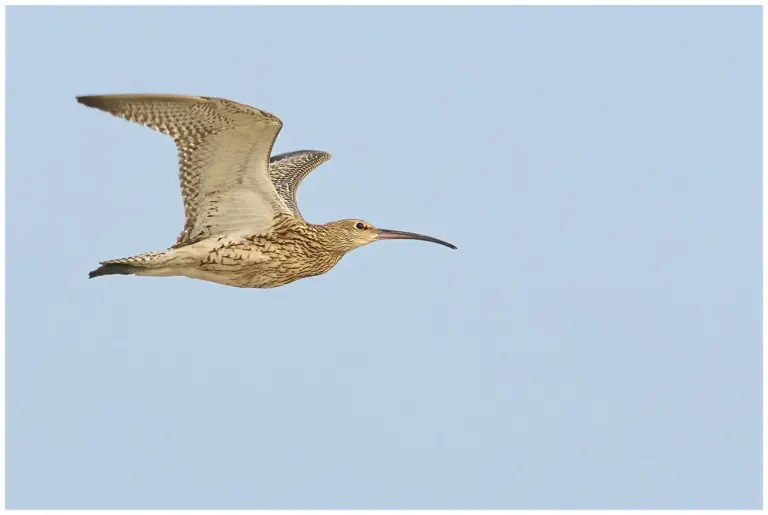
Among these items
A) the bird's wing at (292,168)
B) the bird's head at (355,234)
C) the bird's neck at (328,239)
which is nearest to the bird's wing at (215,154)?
the bird's neck at (328,239)

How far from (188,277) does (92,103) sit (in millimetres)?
3059

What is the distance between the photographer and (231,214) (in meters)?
20.2

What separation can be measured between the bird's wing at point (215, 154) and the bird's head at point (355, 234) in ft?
2.82

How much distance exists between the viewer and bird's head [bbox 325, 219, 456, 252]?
21.0 m

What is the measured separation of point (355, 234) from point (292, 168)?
299cm

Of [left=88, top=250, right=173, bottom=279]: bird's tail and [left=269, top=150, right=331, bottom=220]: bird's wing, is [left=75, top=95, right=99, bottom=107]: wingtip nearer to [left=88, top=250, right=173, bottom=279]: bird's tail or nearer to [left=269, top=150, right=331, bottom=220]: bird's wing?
[left=88, top=250, right=173, bottom=279]: bird's tail

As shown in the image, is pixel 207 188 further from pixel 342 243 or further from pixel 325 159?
pixel 325 159

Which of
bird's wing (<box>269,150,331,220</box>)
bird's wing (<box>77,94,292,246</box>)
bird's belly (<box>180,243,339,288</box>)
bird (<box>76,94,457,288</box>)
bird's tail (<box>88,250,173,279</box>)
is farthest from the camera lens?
bird's wing (<box>269,150,331,220</box>)

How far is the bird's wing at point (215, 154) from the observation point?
Result: 18.5 m

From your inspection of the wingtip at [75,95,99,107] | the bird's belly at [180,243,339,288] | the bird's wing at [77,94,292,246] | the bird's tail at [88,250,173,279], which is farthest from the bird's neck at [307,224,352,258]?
the wingtip at [75,95,99,107]

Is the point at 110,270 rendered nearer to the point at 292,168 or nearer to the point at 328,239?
the point at 328,239

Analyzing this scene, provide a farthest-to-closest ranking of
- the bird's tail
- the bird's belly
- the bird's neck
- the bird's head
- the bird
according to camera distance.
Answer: the bird's head < the bird's neck < the bird's belly < the bird's tail < the bird

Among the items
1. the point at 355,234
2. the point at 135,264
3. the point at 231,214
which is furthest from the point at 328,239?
the point at 135,264

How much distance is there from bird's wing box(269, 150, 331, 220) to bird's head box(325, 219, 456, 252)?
78cm
